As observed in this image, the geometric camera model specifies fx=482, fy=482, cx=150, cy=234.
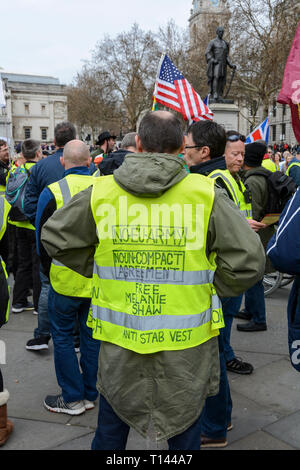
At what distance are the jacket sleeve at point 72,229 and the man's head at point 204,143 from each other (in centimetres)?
116

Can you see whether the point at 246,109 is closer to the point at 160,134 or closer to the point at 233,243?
the point at 160,134

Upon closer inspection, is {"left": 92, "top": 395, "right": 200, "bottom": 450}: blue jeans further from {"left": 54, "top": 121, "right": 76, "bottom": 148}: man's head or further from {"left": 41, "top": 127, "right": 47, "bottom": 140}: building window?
{"left": 41, "top": 127, "right": 47, "bottom": 140}: building window

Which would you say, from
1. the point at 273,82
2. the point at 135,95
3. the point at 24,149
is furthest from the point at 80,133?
the point at 24,149

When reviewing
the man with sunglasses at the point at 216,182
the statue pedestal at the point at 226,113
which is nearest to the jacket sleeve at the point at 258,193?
the man with sunglasses at the point at 216,182

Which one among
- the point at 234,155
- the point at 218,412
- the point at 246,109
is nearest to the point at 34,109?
the point at 246,109

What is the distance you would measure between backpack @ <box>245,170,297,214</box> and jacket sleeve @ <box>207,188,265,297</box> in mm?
3003

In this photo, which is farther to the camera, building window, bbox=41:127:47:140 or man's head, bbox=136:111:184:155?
building window, bbox=41:127:47:140

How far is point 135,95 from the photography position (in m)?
49.8

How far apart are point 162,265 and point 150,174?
0.37 m

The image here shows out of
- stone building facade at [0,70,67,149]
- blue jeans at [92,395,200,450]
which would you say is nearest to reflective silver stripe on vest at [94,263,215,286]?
blue jeans at [92,395,200,450]

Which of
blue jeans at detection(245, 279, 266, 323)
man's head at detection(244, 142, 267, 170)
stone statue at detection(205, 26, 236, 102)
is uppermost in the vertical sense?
stone statue at detection(205, 26, 236, 102)

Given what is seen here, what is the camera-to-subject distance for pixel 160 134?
2002 mm

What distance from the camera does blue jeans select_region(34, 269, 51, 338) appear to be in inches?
168
